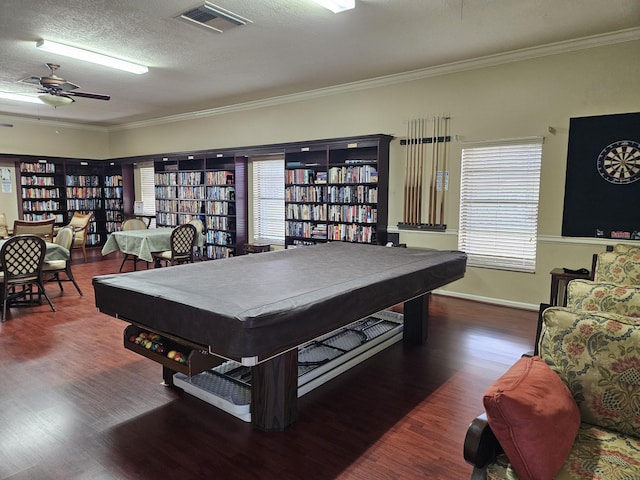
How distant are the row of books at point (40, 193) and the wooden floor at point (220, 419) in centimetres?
636

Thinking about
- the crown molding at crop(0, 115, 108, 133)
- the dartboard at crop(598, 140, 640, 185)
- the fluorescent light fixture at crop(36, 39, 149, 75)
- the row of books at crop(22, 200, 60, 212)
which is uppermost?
the fluorescent light fixture at crop(36, 39, 149, 75)

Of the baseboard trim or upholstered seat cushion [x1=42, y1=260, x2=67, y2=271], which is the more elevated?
upholstered seat cushion [x1=42, y1=260, x2=67, y2=271]

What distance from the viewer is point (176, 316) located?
2076mm

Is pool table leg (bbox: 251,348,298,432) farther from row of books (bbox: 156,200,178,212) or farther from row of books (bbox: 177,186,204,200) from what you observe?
row of books (bbox: 156,200,178,212)

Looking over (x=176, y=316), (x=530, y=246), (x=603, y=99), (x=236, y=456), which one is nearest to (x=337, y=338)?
(x=236, y=456)

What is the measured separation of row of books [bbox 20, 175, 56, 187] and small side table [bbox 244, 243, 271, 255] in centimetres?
519

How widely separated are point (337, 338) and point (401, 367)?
0.62 meters

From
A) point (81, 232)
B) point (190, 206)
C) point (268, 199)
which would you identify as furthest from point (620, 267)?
point (81, 232)

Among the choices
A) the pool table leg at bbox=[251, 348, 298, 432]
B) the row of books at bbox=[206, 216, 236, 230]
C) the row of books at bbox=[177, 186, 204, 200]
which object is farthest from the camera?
the row of books at bbox=[177, 186, 204, 200]

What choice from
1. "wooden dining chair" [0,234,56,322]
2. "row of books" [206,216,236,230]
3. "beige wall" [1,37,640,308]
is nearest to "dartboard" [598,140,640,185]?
"beige wall" [1,37,640,308]

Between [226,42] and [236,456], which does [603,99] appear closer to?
[226,42]

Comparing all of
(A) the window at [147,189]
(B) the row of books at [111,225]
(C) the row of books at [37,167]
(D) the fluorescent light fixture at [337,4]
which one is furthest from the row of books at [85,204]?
(D) the fluorescent light fixture at [337,4]

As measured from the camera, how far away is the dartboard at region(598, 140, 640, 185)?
13.9 feet

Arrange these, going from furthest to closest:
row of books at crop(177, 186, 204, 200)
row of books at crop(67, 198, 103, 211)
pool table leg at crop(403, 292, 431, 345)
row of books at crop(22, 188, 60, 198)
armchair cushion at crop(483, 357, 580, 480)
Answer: row of books at crop(67, 198, 103, 211) → row of books at crop(22, 188, 60, 198) → row of books at crop(177, 186, 204, 200) → pool table leg at crop(403, 292, 431, 345) → armchair cushion at crop(483, 357, 580, 480)
